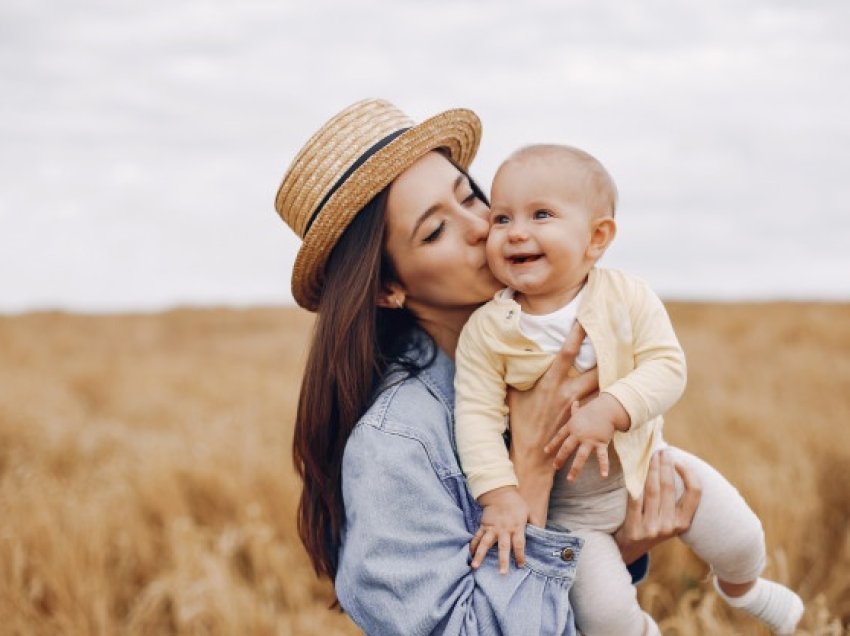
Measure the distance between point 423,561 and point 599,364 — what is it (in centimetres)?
58

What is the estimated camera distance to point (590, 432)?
6.66ft

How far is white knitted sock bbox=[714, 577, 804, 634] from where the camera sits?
253cm

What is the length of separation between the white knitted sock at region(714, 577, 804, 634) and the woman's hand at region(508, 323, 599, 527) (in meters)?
0.76

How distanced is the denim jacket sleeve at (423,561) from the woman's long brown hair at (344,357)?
244mm

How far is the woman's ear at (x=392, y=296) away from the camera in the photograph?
2391mm

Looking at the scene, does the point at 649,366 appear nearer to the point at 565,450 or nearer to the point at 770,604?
the point at 565,450

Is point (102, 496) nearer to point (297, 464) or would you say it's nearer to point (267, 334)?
point (297, 464)

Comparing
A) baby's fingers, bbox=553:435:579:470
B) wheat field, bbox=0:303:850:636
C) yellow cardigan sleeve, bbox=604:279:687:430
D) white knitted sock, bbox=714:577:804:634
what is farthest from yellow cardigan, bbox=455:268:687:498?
wheat field, bbox=0:303:850:636

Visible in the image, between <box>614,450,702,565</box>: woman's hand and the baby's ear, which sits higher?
the baby's ear

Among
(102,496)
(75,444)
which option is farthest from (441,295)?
(75,444)

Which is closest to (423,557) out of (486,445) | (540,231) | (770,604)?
(486,445)

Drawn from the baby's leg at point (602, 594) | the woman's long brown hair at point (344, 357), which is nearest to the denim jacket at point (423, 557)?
the baby's leg at point (602, 594)

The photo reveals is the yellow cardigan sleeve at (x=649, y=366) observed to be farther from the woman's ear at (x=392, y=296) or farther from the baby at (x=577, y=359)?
the woman's ear at (x=392, y=296)

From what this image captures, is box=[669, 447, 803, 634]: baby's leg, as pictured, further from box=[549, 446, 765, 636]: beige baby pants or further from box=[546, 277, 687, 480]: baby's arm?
box=[546, 277, 687, 480]: baby's arm
